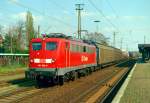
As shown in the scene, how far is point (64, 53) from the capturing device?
22078 mm

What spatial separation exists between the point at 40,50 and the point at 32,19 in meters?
66.0

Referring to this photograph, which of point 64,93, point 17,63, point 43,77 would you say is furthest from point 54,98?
point 17,63

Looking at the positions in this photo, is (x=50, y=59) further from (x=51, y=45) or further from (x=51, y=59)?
(x=51, y=45)

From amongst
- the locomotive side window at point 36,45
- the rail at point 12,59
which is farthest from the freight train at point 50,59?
the rail at point 12,59

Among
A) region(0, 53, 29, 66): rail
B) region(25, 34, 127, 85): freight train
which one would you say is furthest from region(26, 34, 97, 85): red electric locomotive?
region(0, 53, 29, 66): rail

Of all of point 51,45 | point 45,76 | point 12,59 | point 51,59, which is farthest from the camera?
point 12,59

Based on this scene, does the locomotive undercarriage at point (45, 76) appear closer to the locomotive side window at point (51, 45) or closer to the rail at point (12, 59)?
the locomotive side window at point (51, 45)

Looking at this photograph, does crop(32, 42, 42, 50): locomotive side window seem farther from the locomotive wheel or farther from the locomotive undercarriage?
the locomotive wheel

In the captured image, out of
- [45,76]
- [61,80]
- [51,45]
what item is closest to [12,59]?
[61,80]

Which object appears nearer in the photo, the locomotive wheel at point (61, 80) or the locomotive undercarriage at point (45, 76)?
the locomotive undercarriage at point (45, 76)

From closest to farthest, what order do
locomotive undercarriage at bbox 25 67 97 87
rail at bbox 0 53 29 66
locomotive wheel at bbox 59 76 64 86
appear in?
locomotive undercarriage at bbox 25 67 97 87
locomotive wheel at bbox 59 76 64 86
rail at bbox 0 53 29 66

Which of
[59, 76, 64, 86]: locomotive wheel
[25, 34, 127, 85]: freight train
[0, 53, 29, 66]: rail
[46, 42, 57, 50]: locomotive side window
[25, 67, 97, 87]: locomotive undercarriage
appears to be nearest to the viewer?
[25, 67, 97, 87]: locomotive undercarriage

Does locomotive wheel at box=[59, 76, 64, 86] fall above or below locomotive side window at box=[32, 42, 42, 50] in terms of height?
below

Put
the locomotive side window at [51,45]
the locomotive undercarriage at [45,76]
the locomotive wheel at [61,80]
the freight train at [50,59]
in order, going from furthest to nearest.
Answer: the locomotive wheel at [61,80]
the locomotive side window at [51,45]
the freight train at [50,59]
the locomotive undercarriage at [45,76]
